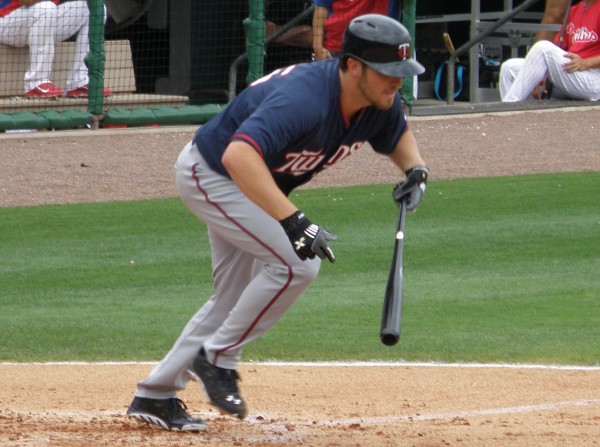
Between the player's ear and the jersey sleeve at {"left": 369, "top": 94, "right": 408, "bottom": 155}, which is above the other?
the player's ear

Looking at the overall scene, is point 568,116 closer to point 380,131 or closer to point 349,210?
point 349,210

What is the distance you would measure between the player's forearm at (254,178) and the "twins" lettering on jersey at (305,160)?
0.22 metres

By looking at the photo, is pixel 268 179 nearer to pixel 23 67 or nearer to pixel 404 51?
pixel 404 51

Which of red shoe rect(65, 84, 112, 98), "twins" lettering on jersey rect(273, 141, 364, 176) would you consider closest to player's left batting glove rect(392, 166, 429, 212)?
"twins" lettering on jersey rect(273, 141, 364, 176)

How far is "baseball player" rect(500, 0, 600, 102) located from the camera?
13469 millimetres

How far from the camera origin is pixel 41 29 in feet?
42.3

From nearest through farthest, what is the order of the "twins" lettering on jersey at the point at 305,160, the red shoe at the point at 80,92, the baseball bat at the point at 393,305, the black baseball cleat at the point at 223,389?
1. the baseball bat at the point at 393,305
2. the "twins" lettering on jersey at the point at 305,160
3. the black baseball cleat at the point at 223,389
4. the red shoe at the point at 80,92

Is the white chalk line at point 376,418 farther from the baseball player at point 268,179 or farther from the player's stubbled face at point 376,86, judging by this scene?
the player's stubbled face at point 376,86

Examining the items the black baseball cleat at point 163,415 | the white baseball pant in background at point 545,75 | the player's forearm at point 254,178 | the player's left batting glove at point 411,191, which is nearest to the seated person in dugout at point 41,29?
the white baseball pant in background at point 545,75

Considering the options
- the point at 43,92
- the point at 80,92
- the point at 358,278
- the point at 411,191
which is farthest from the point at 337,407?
the point at 80,92

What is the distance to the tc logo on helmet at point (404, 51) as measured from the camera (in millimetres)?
4246

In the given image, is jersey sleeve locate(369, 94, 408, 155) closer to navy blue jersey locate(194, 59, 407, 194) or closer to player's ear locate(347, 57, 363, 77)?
navy blue jersey locate(194, 59, 407, 194)

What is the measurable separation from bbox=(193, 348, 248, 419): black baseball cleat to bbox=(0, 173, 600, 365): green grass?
1.73m

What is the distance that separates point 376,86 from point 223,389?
1.21m
